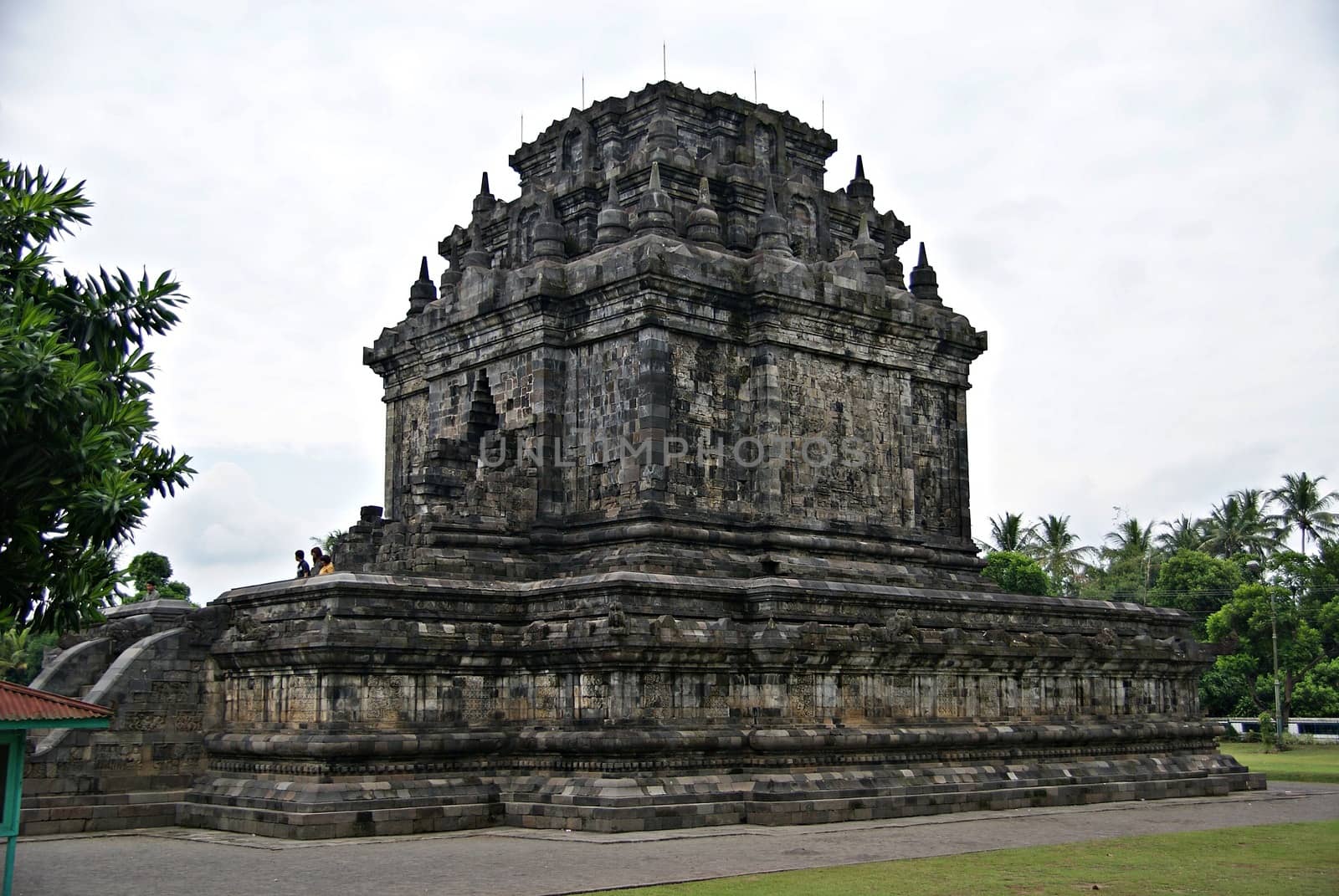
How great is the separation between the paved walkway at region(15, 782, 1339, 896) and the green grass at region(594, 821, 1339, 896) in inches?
29.6

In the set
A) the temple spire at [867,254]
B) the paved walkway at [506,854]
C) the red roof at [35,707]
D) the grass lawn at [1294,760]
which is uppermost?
the temple spire at [867,254]

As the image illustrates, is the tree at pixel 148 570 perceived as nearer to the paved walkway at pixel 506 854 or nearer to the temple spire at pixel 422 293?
the temple spire at pixel 422 293

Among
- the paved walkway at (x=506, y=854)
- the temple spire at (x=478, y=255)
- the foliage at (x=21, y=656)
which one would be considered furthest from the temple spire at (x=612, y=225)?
the foliage at (x=21, y=656)

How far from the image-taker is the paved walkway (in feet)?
53.5

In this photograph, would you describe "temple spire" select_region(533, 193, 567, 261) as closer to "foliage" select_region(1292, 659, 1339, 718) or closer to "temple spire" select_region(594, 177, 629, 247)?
"temple spire" select_region(594, 177, 629, 247)

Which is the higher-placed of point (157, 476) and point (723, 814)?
point (157, 476)

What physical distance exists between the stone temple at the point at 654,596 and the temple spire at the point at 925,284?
90 millimetres

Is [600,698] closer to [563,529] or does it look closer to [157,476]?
[563,529]

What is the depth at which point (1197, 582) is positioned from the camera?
6338 centimetres

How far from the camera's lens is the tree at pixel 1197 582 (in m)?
62.8

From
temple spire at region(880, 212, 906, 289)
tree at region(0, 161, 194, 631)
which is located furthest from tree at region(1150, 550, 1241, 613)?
tree at region(0, 161, 194, 631)

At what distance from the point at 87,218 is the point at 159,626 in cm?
1098

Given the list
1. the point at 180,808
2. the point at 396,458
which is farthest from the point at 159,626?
the point at 396,458

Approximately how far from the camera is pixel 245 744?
74.6 ft
